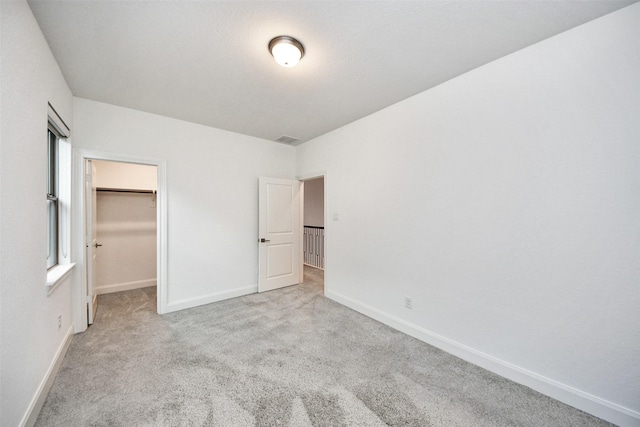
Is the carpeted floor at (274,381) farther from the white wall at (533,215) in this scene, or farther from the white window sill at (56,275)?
the white window sill at (56,275)

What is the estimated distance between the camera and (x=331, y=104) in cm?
298

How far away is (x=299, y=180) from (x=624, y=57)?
3877mm

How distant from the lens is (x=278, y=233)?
4.38 metres

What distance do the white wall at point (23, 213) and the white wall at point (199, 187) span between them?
101 centimetres

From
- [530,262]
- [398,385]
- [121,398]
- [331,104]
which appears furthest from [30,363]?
[530,262]

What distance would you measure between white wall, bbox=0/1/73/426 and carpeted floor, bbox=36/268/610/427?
1.39 ft

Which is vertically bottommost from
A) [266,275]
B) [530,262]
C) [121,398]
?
[121,398]

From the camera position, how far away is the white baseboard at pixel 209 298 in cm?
341

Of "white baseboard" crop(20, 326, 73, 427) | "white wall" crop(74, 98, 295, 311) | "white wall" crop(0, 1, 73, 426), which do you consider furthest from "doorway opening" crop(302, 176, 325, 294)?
"white wall" crop(0, 1, 73, 426)

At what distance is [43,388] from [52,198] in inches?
68.0

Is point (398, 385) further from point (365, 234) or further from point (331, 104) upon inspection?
point (331, 104)

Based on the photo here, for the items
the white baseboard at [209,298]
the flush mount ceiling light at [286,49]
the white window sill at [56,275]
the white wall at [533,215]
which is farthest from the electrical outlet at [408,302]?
the white window sill at [56,275]

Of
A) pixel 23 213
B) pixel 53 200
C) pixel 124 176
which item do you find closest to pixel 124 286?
pixel 124 176

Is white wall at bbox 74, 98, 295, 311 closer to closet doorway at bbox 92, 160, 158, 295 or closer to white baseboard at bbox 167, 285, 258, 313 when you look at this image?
white baseboard at bbox 167, 285, 258, 313
